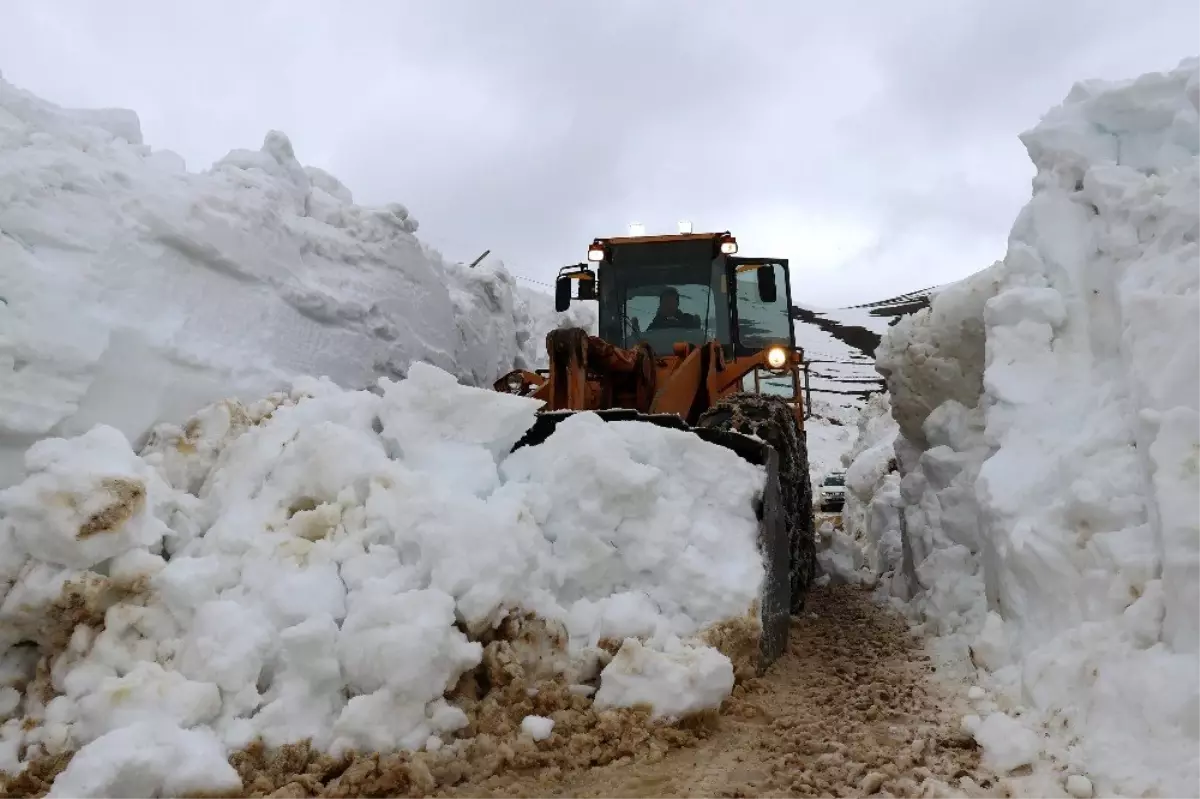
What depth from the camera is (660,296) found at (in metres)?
6.69

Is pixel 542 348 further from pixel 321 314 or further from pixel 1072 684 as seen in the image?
pixel 1072 684

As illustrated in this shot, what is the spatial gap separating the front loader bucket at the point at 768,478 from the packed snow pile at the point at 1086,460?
78cm

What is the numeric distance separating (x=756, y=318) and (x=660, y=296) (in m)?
0.78

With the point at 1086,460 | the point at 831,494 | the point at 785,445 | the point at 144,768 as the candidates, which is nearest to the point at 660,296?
the point at 785,445

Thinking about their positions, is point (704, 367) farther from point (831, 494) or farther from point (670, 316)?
point (831, 494)

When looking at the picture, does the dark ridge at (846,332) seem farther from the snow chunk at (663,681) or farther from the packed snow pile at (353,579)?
the snow chunk at (663,681)

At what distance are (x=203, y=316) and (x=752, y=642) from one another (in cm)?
350

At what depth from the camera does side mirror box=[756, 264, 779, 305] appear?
632cm

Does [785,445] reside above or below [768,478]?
above

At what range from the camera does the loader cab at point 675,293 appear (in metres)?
6.57

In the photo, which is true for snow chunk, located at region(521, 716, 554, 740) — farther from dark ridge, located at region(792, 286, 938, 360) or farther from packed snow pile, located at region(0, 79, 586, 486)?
dark ridge, located at region(792, 286, 938, 360)

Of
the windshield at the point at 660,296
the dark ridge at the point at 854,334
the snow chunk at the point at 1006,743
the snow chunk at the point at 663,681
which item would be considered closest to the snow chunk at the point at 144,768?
the snow chunk at the point at 663,681

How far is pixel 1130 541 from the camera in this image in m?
2.67

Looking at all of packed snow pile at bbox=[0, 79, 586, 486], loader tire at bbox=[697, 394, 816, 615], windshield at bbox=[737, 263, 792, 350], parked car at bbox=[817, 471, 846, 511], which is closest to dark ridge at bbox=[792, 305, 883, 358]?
parked car at bbox=[817, 471, 846, 511]
